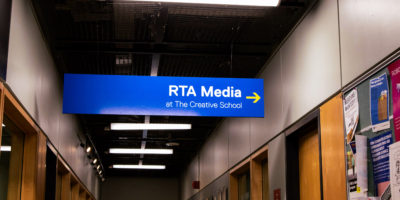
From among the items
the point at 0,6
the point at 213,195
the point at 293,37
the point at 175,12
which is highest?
the point at 175,12

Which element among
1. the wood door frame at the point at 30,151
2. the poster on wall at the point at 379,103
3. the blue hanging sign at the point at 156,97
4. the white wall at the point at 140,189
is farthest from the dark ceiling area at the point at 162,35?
the white wall at the point at 140,189

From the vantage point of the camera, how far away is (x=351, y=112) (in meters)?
4.49

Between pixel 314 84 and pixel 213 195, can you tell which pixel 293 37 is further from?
pixel 213 195

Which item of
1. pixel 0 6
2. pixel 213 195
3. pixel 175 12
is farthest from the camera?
pixel 213 195

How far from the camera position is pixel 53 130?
7.75 m

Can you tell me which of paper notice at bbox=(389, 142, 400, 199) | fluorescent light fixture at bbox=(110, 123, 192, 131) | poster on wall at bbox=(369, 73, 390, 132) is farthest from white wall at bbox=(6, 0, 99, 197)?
paper notice at bbox=(389, 142, 400, 199)

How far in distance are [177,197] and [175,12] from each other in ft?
53.2

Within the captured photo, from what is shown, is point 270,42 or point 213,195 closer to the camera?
point 270,42

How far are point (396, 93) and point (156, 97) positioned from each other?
322 centimetres

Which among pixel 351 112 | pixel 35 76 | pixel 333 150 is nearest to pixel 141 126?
pixel 35 76

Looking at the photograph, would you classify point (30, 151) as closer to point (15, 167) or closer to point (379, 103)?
point (15, 167)

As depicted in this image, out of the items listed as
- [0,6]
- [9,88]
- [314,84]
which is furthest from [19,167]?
[314,84]

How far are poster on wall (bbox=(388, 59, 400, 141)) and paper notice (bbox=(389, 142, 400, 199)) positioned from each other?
0.24 ft

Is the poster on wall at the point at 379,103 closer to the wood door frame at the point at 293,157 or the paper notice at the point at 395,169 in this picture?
the paper notice at the point at 395,169
